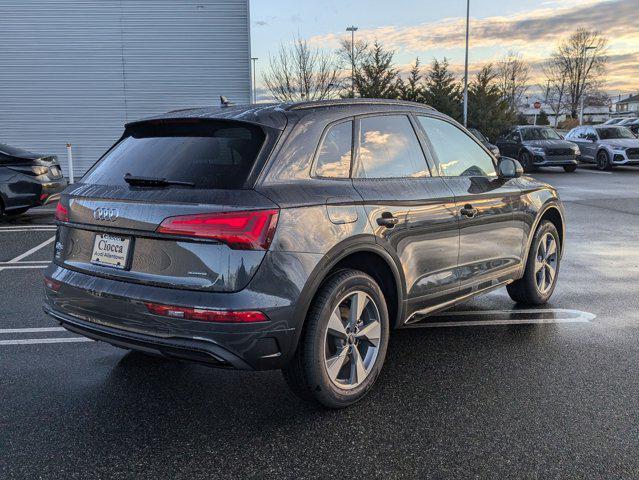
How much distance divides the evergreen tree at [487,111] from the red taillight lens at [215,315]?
109ft

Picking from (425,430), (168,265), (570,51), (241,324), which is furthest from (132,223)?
(570,51)

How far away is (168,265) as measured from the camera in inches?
120

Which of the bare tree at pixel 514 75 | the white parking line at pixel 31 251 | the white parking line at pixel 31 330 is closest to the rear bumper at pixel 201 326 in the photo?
the white parking line at pixel 31 330

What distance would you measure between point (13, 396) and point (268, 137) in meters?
2.17

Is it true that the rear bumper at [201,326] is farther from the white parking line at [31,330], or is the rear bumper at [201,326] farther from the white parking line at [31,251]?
the white parking line at [31,251]

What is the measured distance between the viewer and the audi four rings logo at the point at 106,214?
127 inches

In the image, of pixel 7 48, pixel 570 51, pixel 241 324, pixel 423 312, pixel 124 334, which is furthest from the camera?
pixel 570 51

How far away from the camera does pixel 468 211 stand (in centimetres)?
429

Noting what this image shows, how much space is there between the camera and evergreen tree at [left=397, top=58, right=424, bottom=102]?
3406 centimetres

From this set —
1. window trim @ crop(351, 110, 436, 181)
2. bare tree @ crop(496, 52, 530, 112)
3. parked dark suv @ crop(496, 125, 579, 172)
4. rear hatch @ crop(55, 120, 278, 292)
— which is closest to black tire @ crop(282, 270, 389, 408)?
rear hatch @ crop(55, 120, 278, 292)

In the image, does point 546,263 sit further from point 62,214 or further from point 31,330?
point 31,330

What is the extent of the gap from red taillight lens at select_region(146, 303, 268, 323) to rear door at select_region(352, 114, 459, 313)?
3.07 feet

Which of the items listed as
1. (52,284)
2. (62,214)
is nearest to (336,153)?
(62,214)

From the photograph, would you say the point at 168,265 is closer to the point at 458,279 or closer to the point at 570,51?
the point at 458,279
